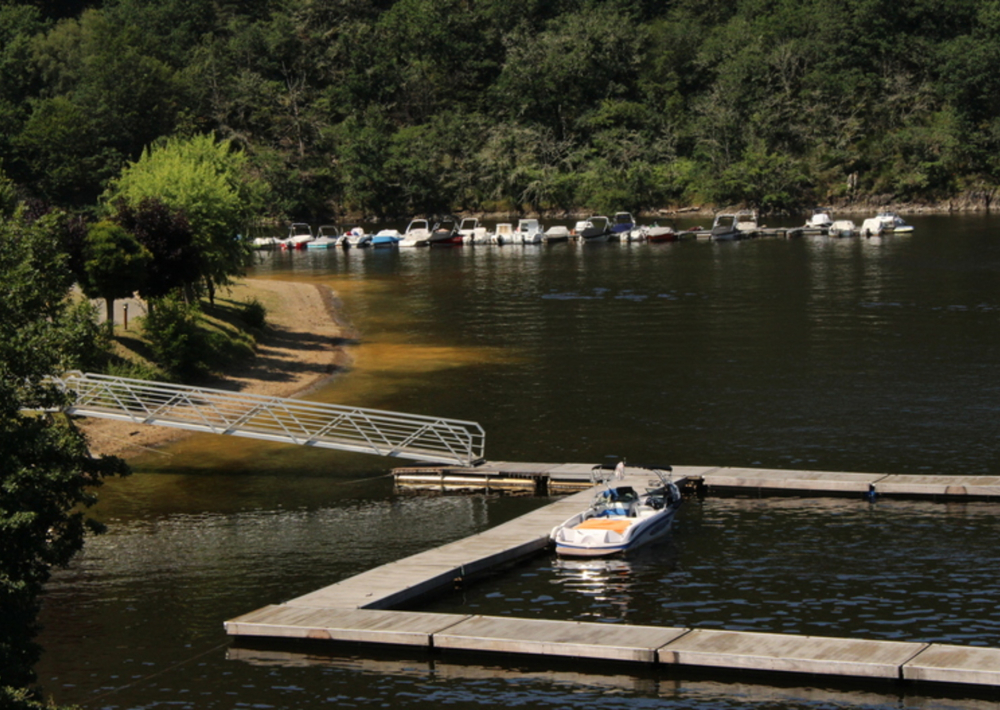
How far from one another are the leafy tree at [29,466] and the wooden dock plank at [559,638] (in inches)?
371

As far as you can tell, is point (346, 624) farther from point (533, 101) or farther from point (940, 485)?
point (533, 101)

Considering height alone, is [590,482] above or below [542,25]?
below

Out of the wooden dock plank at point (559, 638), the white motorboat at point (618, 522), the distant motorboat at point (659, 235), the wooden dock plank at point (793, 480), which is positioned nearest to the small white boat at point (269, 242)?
the distant motorboat at point (659, 235)

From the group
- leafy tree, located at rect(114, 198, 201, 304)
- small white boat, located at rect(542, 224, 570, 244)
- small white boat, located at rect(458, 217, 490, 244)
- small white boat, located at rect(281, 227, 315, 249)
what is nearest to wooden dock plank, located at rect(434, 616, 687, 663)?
leafy tree, located at rect(114, 198, 201, 304)

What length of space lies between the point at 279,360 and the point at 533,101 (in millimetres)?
123944

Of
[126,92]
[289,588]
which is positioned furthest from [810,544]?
[126,92]

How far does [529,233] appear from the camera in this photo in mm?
148625

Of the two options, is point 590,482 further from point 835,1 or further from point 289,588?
point 835,1

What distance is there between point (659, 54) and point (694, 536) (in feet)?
529

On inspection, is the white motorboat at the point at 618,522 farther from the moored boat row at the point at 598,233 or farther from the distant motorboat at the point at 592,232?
the distant motorboat at the point at 592,232

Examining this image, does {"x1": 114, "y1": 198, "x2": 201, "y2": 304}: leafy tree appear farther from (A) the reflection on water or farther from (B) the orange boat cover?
(A) the reflection on water

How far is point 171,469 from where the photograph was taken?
48.7 meters

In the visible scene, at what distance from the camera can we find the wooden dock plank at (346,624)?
29.9 meters

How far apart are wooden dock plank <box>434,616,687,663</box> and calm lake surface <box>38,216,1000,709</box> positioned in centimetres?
49
